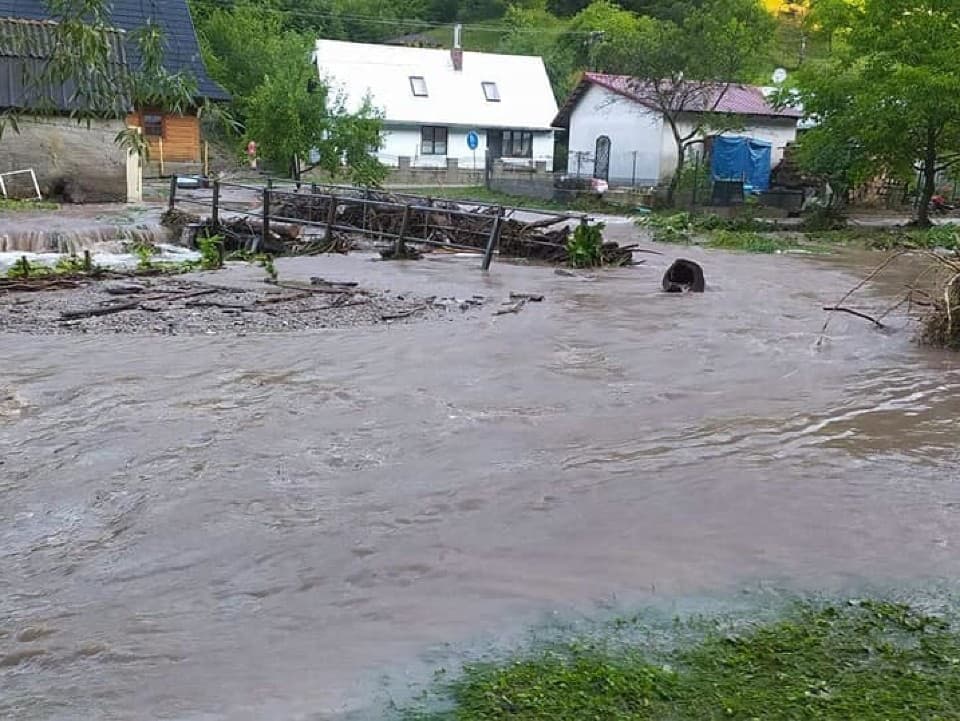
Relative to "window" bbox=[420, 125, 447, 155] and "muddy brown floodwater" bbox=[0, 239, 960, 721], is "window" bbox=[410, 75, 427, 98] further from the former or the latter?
"muddy brown floodwater" bbox=[0, 239, 960, 721]

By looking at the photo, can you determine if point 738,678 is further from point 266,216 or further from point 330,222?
point 330,222

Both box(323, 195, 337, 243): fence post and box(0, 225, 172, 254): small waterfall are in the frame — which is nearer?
box(0, 225, 172, 254): small waterfall

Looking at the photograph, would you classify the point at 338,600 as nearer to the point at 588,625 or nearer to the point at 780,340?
the point at 588,625

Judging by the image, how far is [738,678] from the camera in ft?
14.9

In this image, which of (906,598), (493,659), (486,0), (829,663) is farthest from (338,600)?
(486,0)

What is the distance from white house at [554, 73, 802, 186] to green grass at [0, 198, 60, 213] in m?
21.7

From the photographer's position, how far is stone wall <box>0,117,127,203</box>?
27384mm

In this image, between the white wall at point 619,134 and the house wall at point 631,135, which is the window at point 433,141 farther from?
the house wall at point 631,135

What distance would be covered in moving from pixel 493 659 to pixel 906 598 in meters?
2.35

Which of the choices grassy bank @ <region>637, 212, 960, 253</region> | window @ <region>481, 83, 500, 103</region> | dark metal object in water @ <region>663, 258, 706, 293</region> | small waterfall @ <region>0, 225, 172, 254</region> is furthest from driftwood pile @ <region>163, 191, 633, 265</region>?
window @ <region>481, 83, 500, 103</region>

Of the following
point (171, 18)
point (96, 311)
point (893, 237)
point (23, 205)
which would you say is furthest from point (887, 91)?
point (171, 18)

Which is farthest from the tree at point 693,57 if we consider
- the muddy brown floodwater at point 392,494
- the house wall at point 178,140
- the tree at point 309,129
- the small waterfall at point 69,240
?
the muddy brown floodwater at point 392,494

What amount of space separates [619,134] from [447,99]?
39.4 feet

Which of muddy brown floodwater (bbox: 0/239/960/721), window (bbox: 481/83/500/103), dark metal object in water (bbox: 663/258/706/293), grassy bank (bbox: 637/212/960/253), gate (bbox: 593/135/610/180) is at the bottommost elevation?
muddy brown floodwater (bbox: 0/239/960/721)
